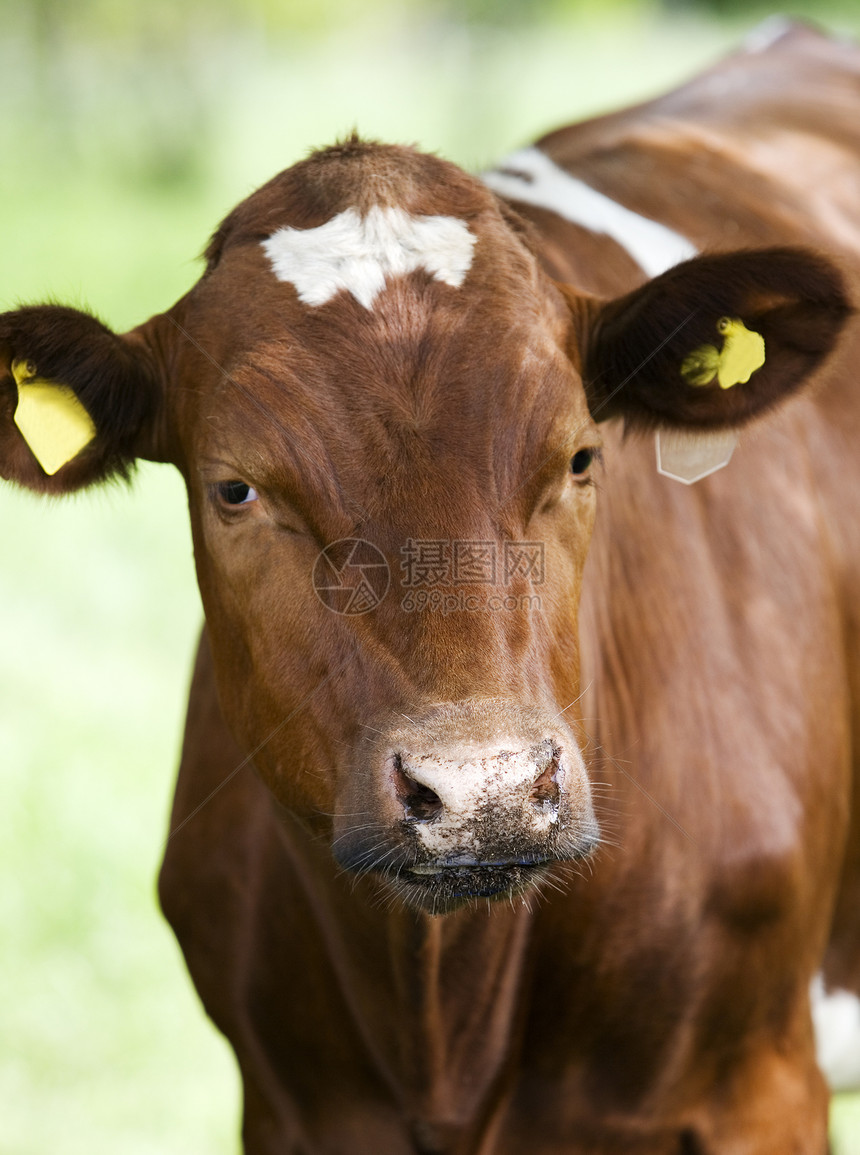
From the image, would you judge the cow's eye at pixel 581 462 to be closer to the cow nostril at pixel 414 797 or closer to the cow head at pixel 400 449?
the cow head at pixel 400 449

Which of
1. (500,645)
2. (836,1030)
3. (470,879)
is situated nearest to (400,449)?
(500,645)

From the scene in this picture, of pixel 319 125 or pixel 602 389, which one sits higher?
pixel 602 389

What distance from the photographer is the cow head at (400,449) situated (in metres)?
1.96

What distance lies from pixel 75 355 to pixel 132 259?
12845 mm

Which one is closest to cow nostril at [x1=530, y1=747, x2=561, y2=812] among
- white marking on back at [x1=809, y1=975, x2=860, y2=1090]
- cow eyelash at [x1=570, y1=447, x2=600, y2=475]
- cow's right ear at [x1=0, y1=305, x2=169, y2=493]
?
cow eyelash at [x1=570, y1=447, x2=600, y2=475]

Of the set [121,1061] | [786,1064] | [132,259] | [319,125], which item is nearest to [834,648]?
[786,1064]

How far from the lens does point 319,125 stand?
1928 cm

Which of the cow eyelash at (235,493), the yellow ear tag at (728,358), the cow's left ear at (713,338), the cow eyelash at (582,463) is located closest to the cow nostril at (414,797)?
the cow eyelash at (235,493)

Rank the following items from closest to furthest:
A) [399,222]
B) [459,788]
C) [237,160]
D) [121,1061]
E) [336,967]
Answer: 1. [459,788]
2. [399,222]
3. [336,967]
4. [121,1061]
5. [237,160]

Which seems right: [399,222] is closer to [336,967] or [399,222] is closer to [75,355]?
[75,355]

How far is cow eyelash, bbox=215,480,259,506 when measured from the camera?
2.25m

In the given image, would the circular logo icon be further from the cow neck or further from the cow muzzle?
the cow neck

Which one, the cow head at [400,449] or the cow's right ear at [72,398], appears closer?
the cow head at [400,449]

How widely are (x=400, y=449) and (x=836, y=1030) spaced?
6.61 feet
